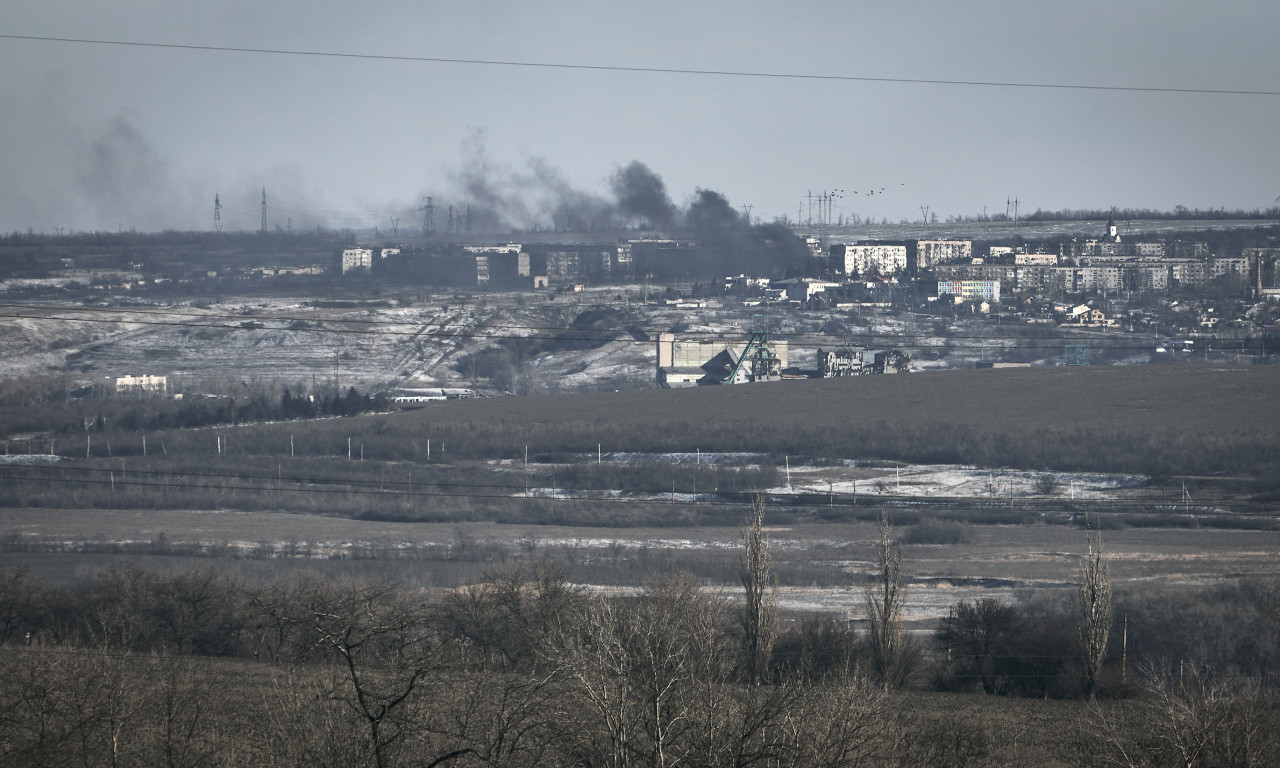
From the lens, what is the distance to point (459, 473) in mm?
52656

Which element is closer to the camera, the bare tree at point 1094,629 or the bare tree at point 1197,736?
the bare tree at point 1197,736

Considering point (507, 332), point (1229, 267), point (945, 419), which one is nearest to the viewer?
point (945, 419)

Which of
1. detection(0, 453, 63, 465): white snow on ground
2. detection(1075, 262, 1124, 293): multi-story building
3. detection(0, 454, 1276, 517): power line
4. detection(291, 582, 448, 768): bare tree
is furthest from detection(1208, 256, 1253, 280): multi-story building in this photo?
detection(291, 582, 448, 768): bare tree

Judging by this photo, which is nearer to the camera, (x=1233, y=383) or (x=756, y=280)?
(x=1233, y=383)

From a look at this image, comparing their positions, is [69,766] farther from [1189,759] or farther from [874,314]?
[874,314]

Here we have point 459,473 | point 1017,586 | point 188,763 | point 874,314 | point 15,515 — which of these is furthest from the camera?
point 874,314

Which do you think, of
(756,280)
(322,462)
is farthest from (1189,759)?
(756,280)

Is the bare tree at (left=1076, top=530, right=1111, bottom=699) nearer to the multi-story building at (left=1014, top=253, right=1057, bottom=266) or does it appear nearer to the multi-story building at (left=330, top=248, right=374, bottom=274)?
the multi-story building at (left=1014, top=253, right=1057, bottom=266)

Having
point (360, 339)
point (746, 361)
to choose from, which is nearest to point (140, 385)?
point (360, 339)

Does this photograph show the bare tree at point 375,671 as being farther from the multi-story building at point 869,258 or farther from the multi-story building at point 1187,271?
the multi-story building at point 1187,271

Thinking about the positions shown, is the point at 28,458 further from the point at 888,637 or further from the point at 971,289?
the point at 971,289

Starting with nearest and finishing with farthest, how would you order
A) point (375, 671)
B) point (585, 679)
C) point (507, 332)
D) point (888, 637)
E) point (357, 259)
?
point (585, 679)
point (375, 671)
point (888, 637)
point (507, 332)
point (357, 259)

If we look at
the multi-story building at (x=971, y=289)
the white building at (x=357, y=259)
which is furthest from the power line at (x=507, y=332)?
the white building at (x=357, y=259)

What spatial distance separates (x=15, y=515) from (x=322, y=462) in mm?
13565
